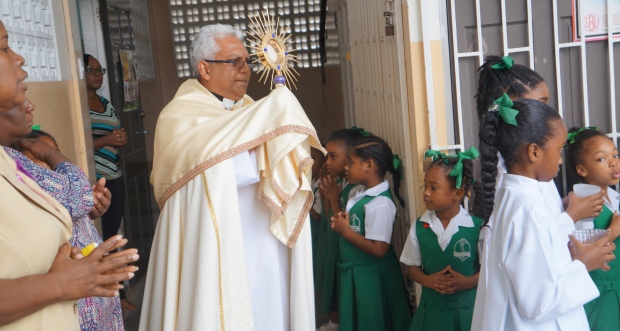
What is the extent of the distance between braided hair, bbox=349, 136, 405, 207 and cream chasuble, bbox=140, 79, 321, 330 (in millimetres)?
951

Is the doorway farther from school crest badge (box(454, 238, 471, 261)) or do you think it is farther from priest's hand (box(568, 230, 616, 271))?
priest's hand (box(568, 230, 616, 271))

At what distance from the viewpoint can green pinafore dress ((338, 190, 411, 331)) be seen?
13.9ft

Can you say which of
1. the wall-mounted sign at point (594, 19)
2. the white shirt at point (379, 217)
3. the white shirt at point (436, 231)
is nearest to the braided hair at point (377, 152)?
the white shirt at point (379, 217)

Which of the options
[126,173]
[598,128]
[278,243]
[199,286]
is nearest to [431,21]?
[598,128]

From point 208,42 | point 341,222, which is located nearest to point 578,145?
point 341,222

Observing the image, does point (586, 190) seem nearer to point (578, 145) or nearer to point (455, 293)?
point (578, 145)

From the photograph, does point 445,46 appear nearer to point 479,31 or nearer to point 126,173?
point 479,31

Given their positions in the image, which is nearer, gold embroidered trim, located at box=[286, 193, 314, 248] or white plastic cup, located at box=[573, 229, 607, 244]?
white plastic cup, located at box=[573, 229, 607, 244]

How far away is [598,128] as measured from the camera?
12.8 ft

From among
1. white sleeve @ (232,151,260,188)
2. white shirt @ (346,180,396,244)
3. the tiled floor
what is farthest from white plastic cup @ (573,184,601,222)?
the tiled floor

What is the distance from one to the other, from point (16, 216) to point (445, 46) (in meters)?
2.56

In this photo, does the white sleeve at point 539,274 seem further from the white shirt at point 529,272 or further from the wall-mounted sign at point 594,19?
the wall-mounted sign at point 594,19

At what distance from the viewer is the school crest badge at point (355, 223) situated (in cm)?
425

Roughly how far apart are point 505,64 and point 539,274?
3.95ft
